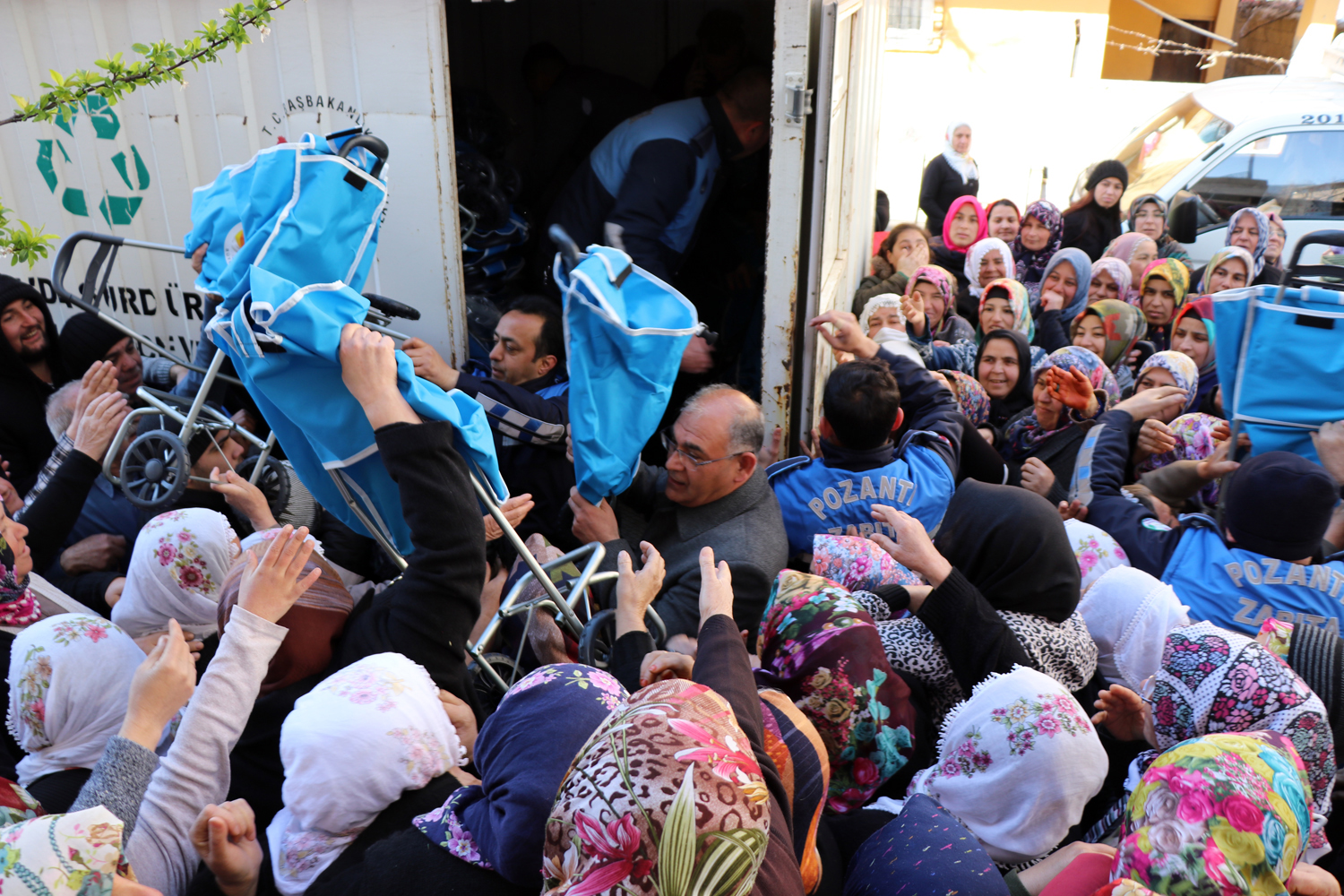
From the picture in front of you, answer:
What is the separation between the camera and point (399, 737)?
5.26ft

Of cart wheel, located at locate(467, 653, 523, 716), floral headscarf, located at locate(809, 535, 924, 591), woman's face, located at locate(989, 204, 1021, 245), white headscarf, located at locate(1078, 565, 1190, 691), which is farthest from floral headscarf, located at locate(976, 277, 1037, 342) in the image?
cart wheel, located at locate(467, 653, 523, 716)

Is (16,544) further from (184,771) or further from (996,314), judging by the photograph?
(996,314)

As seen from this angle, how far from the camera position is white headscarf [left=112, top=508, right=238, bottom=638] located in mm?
2502

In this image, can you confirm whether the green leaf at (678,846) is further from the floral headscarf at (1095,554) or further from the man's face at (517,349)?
the man's face at (517,349)

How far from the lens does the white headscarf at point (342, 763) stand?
156 centimetres

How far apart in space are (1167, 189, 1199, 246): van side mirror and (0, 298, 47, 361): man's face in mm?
7379

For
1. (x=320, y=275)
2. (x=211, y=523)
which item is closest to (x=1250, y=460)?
(x=320, y=275)

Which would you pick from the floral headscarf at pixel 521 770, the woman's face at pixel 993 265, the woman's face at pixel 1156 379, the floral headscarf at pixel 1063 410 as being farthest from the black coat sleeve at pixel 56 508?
the woman's face at pixel 993 265

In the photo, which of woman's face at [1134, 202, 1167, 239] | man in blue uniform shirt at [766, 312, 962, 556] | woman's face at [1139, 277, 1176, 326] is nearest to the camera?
man in blue uniform shirt at [766, 312, 962, 556]

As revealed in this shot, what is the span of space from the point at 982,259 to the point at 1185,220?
201cm

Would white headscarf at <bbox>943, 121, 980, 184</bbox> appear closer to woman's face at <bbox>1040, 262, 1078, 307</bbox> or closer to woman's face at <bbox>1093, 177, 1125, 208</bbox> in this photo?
woman's face at <bbox>1093, 177, 1125, 208</bbox>

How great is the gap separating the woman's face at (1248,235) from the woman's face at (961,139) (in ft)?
9.30

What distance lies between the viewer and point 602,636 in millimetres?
2596

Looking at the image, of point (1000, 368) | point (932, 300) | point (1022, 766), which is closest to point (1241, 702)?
point (1022, 766)
